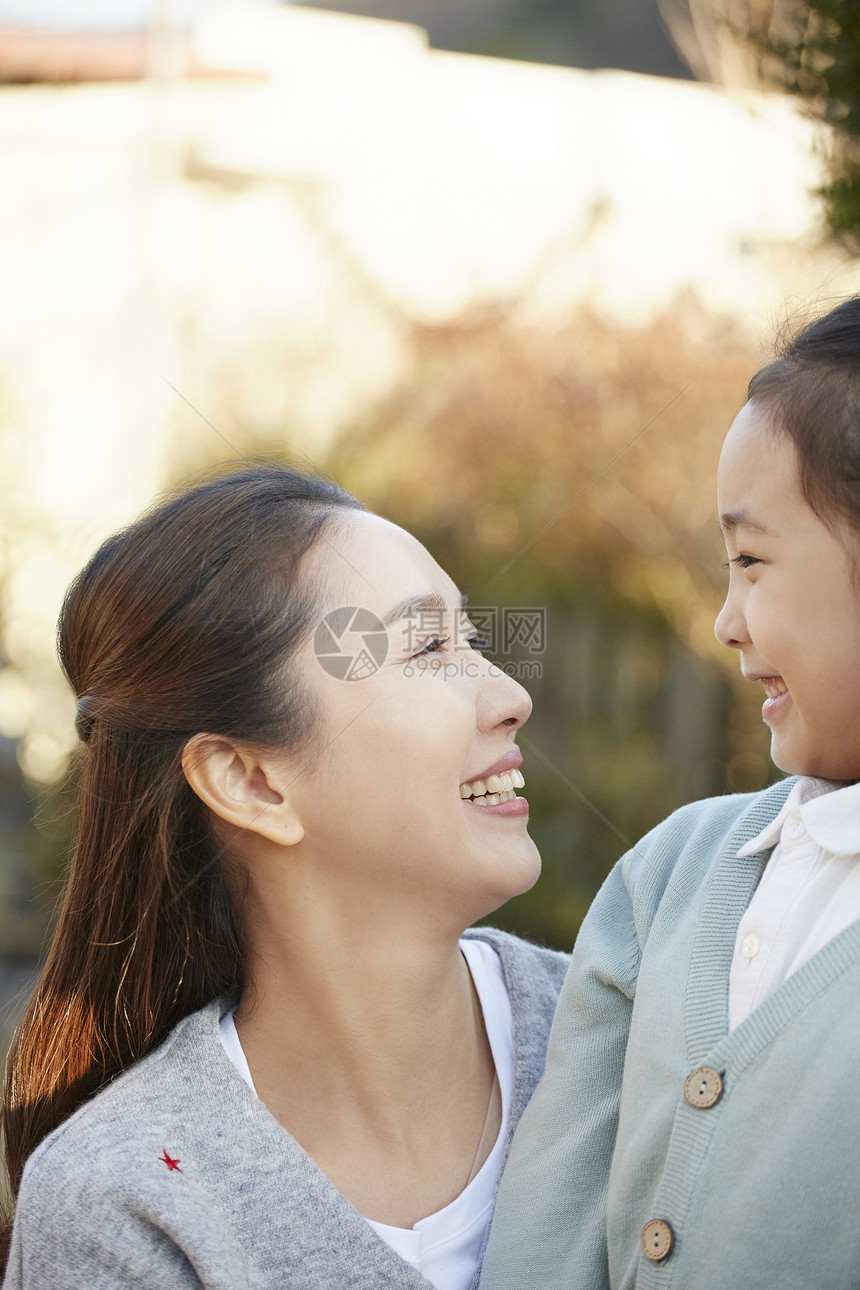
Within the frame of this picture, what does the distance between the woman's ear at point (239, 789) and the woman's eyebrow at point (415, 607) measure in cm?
26

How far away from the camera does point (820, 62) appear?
6.02 feet

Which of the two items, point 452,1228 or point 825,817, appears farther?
point 452,1228


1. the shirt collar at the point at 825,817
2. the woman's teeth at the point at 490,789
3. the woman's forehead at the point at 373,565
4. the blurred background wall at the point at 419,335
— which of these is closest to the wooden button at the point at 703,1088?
the shirt collar at the point at 825,817

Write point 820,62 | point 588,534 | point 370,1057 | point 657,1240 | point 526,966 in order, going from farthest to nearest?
point 588,534 → point 820,62 → point 526,966 → point 370,1057 → point 657,1240

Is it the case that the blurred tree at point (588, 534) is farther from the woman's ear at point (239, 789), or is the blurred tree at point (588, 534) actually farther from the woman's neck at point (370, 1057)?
the woman's ear at point (239, 789)

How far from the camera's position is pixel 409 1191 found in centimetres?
145

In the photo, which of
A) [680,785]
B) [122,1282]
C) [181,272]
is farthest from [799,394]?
[181,272]

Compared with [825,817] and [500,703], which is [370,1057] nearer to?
[500,703]

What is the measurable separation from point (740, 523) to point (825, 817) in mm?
357

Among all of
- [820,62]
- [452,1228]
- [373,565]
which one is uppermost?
[820,62]

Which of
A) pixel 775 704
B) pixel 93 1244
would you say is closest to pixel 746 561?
pixel 775 704

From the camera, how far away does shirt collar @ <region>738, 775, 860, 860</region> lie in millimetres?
1218

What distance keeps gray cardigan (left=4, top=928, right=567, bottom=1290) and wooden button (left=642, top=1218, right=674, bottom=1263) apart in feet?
1.03

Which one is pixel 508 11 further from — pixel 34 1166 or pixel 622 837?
pixel 34 1166
